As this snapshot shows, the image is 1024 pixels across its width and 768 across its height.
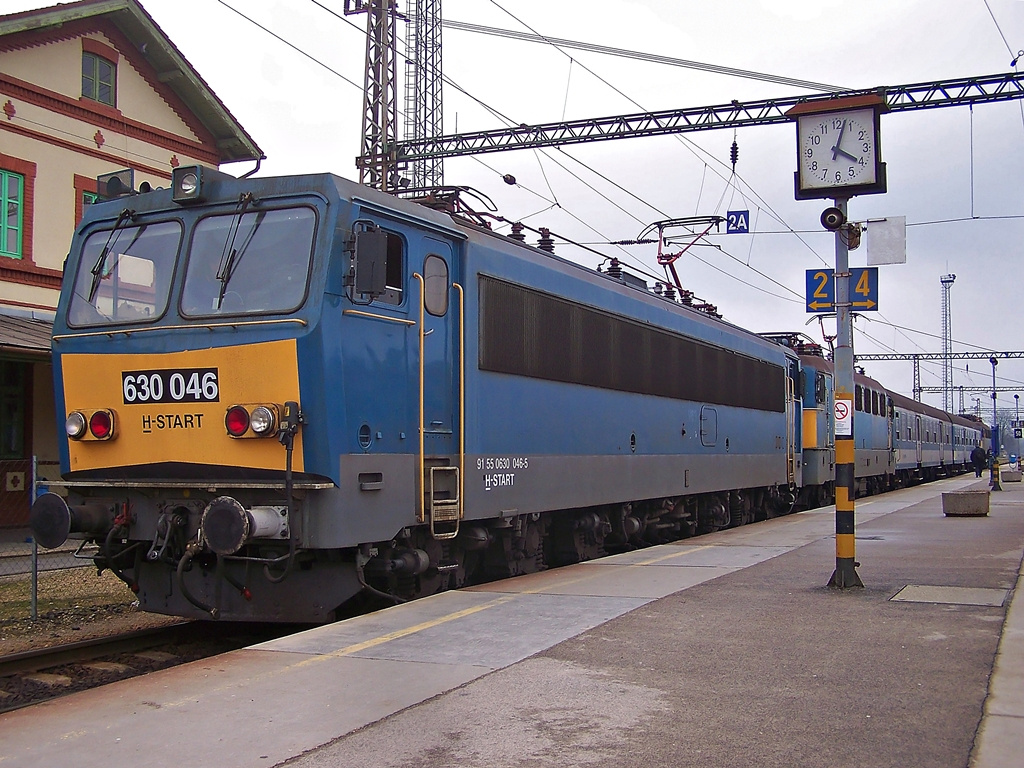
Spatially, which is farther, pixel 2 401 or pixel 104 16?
pixel 104 16

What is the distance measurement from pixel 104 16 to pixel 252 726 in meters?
17.0

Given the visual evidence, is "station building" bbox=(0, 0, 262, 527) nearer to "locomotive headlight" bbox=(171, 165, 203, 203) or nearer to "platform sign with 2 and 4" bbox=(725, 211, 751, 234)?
"locomotive headlight" bbox=(171, 165, 203, 203)

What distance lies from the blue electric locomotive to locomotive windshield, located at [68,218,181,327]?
0.06ft

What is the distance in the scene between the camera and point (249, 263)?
7.86m

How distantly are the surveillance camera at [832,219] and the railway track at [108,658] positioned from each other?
6.33 metres

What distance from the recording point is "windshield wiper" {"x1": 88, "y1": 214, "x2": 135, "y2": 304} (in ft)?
28.1

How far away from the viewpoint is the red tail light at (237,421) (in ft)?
24.6

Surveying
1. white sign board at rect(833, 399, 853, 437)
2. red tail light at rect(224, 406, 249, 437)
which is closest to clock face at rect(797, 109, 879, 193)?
white sign board at rect(833, 399, 853, 437)

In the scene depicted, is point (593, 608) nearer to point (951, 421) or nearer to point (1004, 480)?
point (1004, 480)

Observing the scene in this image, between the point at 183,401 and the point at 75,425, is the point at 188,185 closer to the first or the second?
the point at 183,401

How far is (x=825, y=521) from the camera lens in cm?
1797

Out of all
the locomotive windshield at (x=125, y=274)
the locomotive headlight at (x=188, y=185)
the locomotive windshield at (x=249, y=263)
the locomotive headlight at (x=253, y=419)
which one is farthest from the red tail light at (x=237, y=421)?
the locomotive headlight at (x=188, y=185)

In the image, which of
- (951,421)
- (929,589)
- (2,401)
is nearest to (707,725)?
(929,589)

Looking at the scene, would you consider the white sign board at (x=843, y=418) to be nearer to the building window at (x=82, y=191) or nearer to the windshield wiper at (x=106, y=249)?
the windshield wiper at (x=106, y=249)
